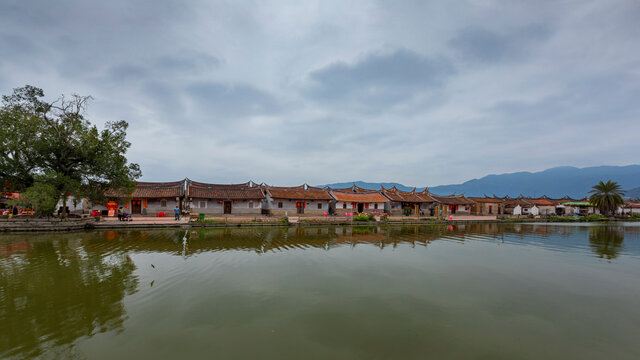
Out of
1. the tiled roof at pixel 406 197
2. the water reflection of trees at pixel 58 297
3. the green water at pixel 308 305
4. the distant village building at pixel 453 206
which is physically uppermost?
the tiled roof at pixel 406 197

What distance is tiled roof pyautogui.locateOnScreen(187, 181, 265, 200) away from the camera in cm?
3406

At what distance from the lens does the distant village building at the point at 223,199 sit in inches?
1337

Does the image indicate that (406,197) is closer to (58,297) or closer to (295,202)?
(295,202)

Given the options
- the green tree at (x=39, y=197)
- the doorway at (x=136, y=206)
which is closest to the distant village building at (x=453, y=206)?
the doorway at (x=136, y=206)

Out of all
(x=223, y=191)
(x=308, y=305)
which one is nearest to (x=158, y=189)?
(x=223, y=191)

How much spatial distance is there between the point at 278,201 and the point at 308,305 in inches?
1176

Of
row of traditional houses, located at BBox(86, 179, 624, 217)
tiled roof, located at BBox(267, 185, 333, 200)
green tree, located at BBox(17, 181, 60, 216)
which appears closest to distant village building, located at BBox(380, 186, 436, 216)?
row of traditional houses, located at BBox(86, 179, 624, 217)

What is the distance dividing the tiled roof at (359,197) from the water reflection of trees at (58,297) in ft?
104

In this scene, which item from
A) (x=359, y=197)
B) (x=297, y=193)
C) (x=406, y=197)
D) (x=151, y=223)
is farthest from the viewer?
(x=406, y=197)

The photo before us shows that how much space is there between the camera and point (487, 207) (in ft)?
172

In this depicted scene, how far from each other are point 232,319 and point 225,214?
29338 mm

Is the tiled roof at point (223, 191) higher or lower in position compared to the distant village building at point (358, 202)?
higher

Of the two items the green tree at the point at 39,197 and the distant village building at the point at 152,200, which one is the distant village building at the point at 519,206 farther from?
the green tree at the point at 39,197

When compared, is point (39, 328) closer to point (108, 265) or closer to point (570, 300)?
point (108, 265)
